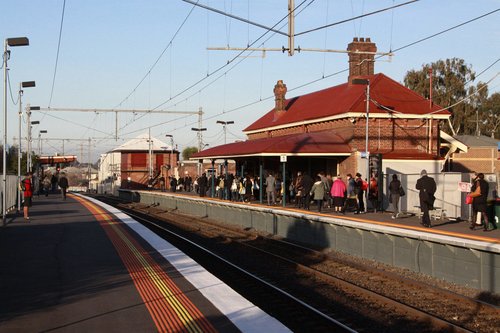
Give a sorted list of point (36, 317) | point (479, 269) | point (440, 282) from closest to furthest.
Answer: point (36, 317) < point (479, 269) < point (440, 282)

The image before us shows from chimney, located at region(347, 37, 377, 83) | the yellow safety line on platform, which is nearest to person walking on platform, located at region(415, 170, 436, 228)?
the yellow safety line on platform

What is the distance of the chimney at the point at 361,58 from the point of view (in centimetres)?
3742

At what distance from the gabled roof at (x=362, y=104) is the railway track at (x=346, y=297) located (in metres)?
15.9

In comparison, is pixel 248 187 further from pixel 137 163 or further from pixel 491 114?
pixel 137 163

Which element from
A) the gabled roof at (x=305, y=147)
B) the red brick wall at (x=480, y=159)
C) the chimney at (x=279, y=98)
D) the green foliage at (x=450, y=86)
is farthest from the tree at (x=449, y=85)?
the gabled roof at (x=305, y=147)

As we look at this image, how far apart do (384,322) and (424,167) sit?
24362mm

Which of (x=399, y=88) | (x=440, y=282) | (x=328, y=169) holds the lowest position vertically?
(x=440, y=282)

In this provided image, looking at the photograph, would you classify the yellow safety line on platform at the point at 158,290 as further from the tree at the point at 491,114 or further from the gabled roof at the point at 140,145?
the gabled roof at the point at 140,145

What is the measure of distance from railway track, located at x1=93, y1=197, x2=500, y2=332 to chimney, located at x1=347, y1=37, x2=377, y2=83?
2117 centimetres

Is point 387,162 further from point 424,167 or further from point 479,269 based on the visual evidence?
point 479,269

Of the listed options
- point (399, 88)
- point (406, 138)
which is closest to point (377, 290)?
point (406, 138)

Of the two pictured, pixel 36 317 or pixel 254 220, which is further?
pixel 254 220

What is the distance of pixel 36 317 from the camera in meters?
8.20

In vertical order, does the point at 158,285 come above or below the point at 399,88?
below
